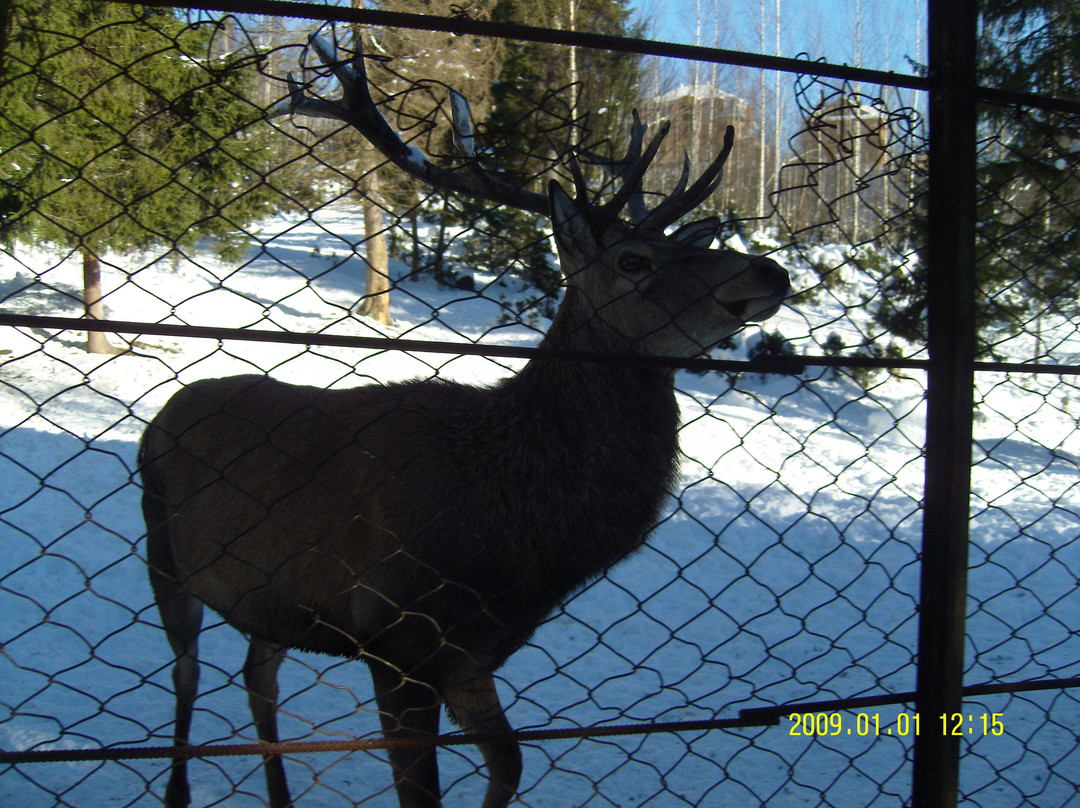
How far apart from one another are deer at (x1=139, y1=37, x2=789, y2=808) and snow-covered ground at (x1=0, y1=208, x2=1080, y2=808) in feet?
0.83

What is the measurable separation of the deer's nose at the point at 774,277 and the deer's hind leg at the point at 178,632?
280cm

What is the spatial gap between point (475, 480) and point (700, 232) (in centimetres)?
137

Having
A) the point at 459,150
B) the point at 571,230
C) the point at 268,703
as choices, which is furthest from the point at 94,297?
the point at 571,230

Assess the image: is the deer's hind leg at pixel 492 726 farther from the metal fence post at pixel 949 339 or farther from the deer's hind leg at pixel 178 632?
the metal fence post at pixel 949 339

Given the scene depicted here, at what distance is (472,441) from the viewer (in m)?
2.72

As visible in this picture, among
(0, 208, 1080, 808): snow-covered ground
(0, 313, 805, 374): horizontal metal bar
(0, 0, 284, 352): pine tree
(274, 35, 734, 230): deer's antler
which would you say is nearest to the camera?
(0, 313, 805, 374): horizontal metal bar

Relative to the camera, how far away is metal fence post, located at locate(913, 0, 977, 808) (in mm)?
1930

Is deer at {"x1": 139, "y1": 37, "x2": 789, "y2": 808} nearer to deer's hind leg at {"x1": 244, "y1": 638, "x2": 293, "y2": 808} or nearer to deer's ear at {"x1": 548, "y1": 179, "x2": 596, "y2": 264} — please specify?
deer's ear at {"x1": 548, "y1": 179, "x2": 596, "y2": 264}

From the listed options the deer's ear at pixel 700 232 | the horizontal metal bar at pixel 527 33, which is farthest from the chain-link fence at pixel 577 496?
the deer's ear at pixel 700 232

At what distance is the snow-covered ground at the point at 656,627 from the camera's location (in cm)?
286

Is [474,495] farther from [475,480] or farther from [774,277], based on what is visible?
[774,277]

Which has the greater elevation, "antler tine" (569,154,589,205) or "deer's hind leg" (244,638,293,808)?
"antler tine" (569,154,589,205)

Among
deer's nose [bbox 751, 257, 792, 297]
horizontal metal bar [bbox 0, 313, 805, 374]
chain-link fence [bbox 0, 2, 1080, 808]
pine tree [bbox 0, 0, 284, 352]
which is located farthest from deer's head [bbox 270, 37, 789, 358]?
pine tree [bbox 0, 0, 284, 352]

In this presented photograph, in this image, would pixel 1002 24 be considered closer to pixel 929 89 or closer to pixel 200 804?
pixel 929 89
